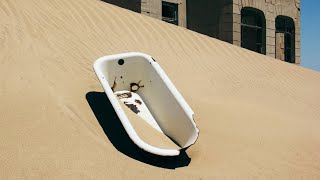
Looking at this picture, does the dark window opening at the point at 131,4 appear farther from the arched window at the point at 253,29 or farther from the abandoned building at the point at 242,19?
the arched window at the point at 253,29

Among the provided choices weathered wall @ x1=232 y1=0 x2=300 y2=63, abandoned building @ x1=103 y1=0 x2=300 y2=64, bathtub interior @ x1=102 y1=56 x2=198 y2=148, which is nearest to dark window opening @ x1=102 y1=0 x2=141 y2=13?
abandoned building @ x1=103 y1=0 x2=300 y2=64

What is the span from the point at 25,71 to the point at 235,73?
4.72 m

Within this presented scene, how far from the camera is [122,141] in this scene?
12.3ft

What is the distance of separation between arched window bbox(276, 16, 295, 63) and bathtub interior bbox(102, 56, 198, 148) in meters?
12.4

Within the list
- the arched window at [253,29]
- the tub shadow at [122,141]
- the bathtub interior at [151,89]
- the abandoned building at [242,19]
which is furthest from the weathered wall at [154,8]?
the tub shadow at [122,141]

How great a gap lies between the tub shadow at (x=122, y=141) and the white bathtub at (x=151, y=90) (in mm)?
179

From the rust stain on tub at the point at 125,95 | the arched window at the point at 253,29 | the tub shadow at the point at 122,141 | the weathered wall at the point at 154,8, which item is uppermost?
the weathered wall at the point at 154,8

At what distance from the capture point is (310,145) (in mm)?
4680

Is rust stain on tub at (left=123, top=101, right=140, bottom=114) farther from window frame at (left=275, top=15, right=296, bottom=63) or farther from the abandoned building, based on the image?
window frame at (left=275, top=15, right=296, bottom=63)

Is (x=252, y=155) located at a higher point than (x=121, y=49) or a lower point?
lower

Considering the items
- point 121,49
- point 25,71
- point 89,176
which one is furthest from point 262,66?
point 89,176

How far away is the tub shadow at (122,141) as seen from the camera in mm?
3518

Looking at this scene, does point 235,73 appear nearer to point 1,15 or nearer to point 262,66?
point 262,66

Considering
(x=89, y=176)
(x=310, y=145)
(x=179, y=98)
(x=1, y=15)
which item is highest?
(x=1, y=15)
